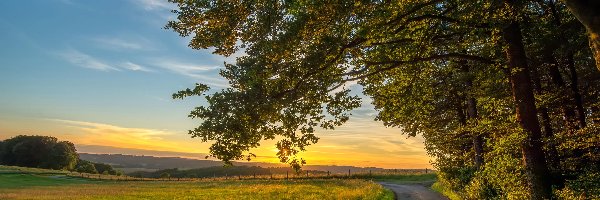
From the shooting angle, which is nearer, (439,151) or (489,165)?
(489,165)

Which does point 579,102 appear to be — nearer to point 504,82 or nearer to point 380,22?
point 504,82

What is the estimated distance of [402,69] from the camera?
1830 centimetres

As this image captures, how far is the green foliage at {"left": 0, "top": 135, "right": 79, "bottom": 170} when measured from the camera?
121m

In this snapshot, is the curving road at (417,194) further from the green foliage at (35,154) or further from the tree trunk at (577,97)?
the green foliage at (35,154)

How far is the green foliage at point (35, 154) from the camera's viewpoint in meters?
121

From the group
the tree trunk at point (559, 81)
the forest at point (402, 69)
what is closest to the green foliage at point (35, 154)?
the forest at point (402, 69)

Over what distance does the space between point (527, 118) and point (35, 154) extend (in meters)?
131

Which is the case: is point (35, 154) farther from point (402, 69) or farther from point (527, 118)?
point (527, 118)

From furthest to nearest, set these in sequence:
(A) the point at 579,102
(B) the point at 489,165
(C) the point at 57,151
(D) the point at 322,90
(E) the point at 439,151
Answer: (C) the point at 57,151, (E) the point at 439,151, (A) the point at 579,102, (B) the point at 489,165, (D) the point at 322,90

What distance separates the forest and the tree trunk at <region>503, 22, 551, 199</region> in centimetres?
4

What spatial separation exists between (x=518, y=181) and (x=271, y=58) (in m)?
10.6

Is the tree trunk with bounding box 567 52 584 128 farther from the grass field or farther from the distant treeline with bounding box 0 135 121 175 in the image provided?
the distant treeline with bounding box 0 135 121 175

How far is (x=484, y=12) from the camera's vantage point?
14.9 meters

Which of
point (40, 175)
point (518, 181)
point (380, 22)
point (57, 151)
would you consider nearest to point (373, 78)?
point (380, 22)
